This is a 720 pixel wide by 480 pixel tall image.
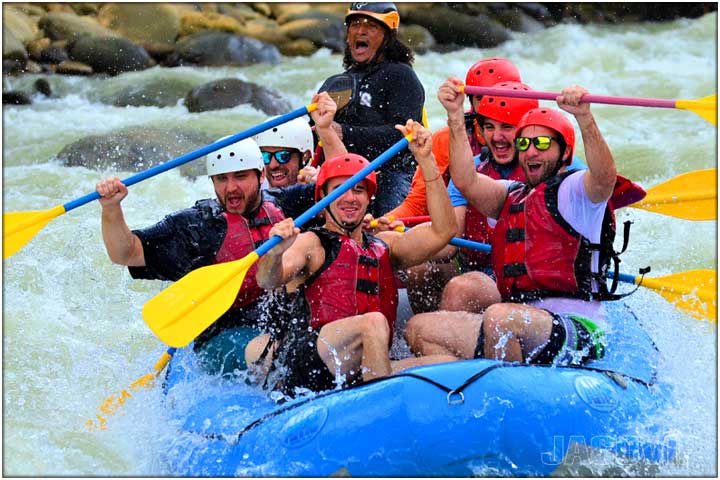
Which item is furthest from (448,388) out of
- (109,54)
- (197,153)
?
(109,54)

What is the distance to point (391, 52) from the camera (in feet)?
18.3

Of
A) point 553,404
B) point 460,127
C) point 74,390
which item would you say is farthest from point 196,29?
point 553,404

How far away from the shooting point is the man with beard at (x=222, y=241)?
14.6ft

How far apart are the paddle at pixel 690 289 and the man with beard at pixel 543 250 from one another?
0.66 meters

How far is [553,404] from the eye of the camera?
374 centimetres

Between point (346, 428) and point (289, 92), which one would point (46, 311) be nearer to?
point (346, 428)

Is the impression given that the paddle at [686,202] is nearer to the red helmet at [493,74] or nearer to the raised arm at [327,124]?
the red helmet at [493,74]

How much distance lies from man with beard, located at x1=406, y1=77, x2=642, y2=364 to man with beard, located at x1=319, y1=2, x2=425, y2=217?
1119mm

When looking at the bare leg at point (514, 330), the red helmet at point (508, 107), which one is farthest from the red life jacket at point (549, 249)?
the red helmet at point (508, 107)

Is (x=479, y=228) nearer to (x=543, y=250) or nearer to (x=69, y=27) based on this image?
(x=543, y=250)

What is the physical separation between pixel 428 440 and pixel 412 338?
23.5 inches

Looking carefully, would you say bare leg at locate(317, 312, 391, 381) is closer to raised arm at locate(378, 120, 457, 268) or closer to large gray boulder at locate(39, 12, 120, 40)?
raised arm at locate(378, 120, 457, 268)

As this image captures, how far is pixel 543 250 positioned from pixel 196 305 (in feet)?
4.22

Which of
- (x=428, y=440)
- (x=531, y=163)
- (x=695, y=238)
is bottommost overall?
(x=695, y=238)
